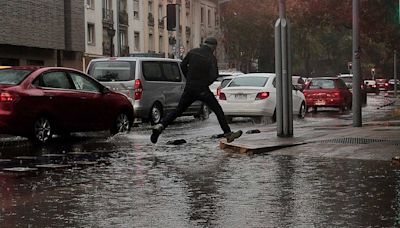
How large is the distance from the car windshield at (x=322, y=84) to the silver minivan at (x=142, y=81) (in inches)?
452

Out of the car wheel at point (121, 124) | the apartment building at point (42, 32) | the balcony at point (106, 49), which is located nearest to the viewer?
the car wheel at point (121, 124)

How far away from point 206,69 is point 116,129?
12.3ft

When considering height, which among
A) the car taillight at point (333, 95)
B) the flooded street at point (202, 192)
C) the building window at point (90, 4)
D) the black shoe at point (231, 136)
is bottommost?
the flooded street at point (202, 192)

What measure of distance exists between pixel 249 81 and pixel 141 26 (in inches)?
1572

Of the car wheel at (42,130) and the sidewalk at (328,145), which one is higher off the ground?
the car wheel at (42,130)

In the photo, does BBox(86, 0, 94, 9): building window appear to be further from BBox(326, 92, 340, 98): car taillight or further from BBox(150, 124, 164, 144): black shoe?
BBox(150, 124, 164, 144): black shoe

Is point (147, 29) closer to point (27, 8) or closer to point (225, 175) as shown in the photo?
point (27, 8)

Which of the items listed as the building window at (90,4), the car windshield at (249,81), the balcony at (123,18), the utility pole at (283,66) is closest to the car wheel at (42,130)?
the utility pole at (283,66)

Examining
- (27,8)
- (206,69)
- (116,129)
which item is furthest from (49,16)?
(206,69)

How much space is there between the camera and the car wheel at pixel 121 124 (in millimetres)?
15402

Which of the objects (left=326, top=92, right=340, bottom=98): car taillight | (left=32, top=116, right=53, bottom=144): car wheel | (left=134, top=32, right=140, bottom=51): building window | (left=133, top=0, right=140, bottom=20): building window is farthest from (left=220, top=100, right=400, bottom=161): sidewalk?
(left=134, top=32, right=140, bottom=51): building window

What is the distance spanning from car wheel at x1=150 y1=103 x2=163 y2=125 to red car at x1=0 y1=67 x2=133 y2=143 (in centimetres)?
343

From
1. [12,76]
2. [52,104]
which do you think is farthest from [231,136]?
[12,76]

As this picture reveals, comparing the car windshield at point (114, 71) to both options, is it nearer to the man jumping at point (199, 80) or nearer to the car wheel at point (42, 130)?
the car wheel at point (42, 130)
